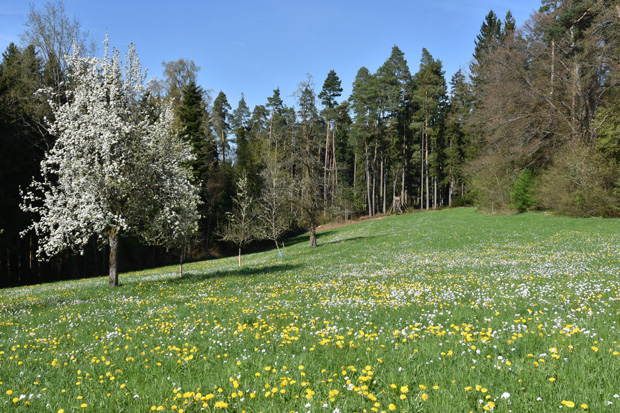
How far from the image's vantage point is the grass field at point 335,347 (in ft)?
13.6

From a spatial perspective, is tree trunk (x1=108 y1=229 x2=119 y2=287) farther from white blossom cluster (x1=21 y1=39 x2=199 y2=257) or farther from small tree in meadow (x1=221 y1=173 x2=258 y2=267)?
small tree in meadow (x1=221 y1=173 x2=258 y2=267)

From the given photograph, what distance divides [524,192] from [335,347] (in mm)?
41538

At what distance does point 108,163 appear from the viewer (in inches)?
586

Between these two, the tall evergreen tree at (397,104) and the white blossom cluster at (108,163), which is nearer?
the white blossom cluster at (108,163)

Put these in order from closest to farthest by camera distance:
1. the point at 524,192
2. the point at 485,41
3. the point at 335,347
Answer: the point at 335,347
the point at 524,192
the point at 485,41

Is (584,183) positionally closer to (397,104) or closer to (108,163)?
(108,163)

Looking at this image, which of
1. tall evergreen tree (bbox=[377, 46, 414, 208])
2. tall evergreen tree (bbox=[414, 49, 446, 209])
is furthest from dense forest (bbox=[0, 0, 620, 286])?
tall evergreen tree (bbox=[377, 46, 414, 208])

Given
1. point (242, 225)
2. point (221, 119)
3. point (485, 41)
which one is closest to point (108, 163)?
point (242, 225)

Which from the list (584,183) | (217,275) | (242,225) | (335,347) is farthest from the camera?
(584,183)

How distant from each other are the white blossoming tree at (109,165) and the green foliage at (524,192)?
37374 millimetres

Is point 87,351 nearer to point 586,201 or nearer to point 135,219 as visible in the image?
point 135,219

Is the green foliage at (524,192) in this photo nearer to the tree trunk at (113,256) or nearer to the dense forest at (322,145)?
the dense forest at (322,145)

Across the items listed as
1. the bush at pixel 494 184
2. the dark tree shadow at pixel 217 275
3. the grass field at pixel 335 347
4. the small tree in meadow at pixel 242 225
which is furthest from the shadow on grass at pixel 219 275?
the bush at pixel 494 184

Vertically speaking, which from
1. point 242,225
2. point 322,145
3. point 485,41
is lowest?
point 242,225
